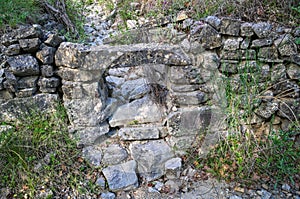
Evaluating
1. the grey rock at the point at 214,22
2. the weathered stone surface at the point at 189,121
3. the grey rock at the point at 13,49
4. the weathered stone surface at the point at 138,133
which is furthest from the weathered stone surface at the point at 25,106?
the grey rock at the point at 214,22

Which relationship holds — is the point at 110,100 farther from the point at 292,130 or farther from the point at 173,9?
the point at 292,130

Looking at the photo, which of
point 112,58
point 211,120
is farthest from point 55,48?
point 211,120

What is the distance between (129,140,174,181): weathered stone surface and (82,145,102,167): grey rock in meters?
0.36

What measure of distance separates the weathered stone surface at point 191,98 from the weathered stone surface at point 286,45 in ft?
2.81

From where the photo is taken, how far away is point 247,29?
2594 mm

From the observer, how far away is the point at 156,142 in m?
3.14

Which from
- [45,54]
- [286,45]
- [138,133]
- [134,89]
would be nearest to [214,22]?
[286,45]

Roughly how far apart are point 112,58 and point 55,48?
59cm

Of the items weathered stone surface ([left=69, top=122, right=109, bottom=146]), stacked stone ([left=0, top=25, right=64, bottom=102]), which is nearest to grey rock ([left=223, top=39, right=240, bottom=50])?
weathered stone surface ([left=69, top=122, right=109, bottom=146])

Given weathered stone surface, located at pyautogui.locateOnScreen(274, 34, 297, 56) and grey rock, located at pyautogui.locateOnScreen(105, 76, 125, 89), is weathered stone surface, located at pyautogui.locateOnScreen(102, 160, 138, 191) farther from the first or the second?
weathered stone surface, located at pyautogui.locateOnScreen(274, 34, 297, 56)

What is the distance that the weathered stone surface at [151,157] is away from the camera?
2.96m

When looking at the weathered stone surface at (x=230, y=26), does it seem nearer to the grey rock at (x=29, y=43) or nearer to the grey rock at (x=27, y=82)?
the grey rock at (x=29, y=43)

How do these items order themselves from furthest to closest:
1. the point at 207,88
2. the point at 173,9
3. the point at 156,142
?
1. the point at 173,9
2. the point at 156,142
3. the point at 207,88

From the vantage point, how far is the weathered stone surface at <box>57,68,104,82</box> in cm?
277
